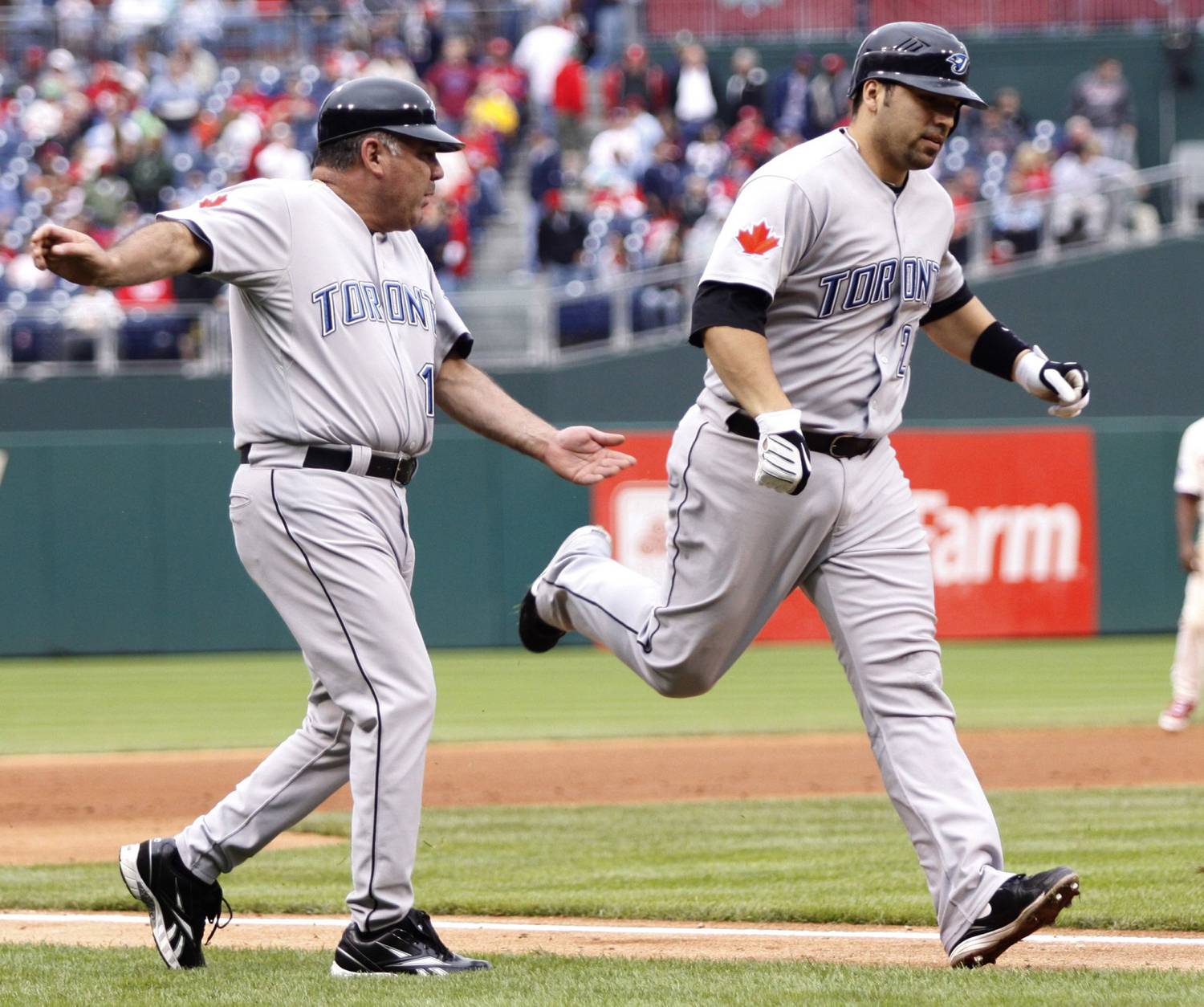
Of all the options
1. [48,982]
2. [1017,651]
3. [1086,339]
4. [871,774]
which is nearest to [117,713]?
[871,774]

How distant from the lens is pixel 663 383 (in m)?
19.1

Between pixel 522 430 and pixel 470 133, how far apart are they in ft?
54.9

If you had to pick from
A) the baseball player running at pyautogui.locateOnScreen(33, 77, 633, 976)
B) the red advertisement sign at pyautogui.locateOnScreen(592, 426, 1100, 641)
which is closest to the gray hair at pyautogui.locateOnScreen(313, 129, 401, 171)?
the baseball player running at pyautogui.locateOnScreen(33, 77, 633, 976)

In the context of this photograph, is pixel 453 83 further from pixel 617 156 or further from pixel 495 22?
pixel 617 156

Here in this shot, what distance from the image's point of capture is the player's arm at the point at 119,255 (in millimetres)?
Answer: 3908

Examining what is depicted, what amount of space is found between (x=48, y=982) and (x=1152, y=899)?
2.98m

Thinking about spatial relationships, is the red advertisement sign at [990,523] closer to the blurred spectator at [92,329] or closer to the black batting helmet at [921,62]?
the blurred spectator at [92,329]

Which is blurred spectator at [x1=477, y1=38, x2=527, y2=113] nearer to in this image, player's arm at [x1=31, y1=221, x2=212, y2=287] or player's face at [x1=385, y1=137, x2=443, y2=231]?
player's face at [x1=385, y1=137, x2=443, y2=231]

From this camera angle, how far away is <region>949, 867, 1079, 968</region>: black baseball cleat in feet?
13.8

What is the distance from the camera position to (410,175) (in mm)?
4539

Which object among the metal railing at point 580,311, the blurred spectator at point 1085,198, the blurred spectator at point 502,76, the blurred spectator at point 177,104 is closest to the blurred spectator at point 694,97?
the blurred spectator at point 502,76

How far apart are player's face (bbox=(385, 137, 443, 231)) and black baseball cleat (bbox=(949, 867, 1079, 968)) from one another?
2.04 meters

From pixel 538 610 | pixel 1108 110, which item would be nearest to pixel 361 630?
pixel 538 610

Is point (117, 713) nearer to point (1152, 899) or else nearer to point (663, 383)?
point (663, 383)
